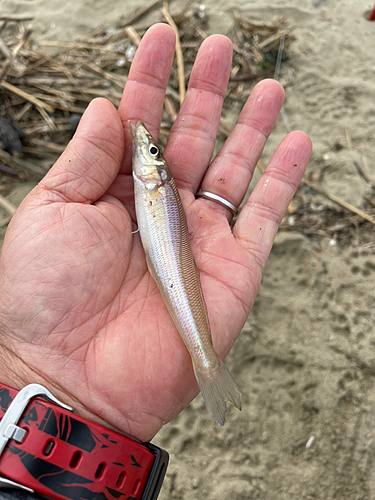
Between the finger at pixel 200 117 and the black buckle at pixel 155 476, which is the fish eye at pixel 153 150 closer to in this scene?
the finger at pixel 200 117

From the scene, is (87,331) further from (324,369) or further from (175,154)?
(324,369)

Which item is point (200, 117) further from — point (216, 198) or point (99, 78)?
point (99, 78)

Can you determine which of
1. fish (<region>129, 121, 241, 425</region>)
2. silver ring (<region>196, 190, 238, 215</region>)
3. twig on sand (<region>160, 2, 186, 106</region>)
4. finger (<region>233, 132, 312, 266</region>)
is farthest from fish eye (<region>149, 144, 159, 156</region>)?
twig on sand (<region>160, 2, 186, 106</region>)

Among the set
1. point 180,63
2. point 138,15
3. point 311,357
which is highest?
point 138,15

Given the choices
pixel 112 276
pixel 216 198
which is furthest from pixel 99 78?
pixel 112 276

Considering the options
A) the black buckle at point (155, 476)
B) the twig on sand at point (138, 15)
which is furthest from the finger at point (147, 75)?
the twig on sand at point (138, 15)

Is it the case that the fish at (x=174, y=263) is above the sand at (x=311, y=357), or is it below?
above
